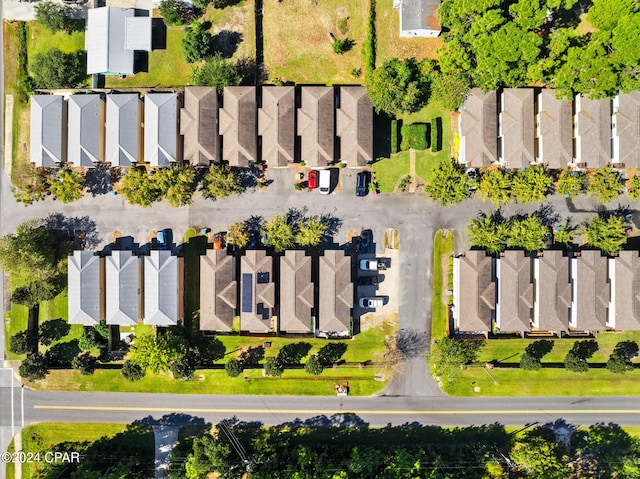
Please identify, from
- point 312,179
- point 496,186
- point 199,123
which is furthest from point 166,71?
point 496,186

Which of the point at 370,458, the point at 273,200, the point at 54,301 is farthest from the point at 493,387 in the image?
the point at 54,301

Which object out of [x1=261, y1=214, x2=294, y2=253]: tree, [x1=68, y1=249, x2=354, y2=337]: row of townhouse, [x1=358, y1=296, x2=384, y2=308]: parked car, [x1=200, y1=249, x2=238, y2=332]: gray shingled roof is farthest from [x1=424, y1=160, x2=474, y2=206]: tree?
[x1=200, y1=249, x2=238, y2=332]: gray shingled roof

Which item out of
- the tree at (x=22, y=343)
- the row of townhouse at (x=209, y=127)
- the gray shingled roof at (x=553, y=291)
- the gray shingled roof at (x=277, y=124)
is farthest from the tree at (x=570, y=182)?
the tree at (x=22, y=343)

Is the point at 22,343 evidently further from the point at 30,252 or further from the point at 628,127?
the point at 628,127

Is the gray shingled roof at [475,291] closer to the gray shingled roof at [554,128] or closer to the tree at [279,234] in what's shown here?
the gray shingled roof at [554,128]

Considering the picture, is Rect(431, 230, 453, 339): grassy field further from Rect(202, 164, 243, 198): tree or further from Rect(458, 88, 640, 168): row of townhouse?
Rect(202, 164, 243, 198): tree

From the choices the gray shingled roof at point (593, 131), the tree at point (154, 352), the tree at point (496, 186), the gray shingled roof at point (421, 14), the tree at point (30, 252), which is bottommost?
the tree at point (154, 352)
